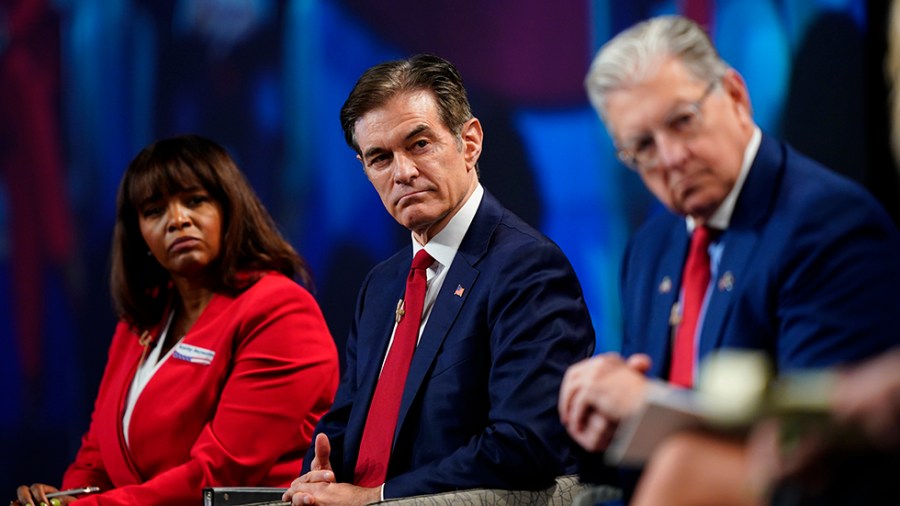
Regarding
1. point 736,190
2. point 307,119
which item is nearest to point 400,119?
point 736,190

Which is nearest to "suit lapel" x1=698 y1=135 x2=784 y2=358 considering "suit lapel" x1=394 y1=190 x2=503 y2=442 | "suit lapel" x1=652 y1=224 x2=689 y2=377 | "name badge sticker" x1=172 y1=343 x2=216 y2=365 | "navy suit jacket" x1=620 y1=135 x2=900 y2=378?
"navy suit jacket" x1=620 y1=135 x2=900 y2=378

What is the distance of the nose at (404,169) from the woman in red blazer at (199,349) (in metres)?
0.71

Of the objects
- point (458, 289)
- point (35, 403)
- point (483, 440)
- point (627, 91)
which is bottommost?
point (35, 403)

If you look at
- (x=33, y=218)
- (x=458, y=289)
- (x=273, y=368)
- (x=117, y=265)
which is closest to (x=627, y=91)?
(x=458, y=289)

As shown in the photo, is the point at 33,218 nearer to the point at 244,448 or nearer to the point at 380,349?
the point at 244,448

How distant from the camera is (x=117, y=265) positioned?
3.91m

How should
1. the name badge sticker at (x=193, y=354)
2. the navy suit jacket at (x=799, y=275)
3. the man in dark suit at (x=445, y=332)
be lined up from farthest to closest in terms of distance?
the name badge sticker at (x=193, y=354)
the man in dark suit at (x=445, y=332)
the navy suit jacket at (x=799, y=275)

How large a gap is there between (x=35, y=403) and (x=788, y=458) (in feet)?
12.9

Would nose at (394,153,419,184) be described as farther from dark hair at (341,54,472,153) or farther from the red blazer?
the red blazer

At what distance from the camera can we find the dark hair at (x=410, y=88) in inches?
121

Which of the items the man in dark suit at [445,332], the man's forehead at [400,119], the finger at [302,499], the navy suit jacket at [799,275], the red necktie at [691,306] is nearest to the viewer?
the navy suit jacket at [799,275]

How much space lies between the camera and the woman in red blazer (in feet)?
11.0

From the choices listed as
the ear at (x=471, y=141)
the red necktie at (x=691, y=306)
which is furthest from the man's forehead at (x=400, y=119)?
the red necktie at (x=691, y=306)

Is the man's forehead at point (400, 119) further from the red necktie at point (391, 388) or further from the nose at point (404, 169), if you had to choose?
the red necktie at point (391, 388)
